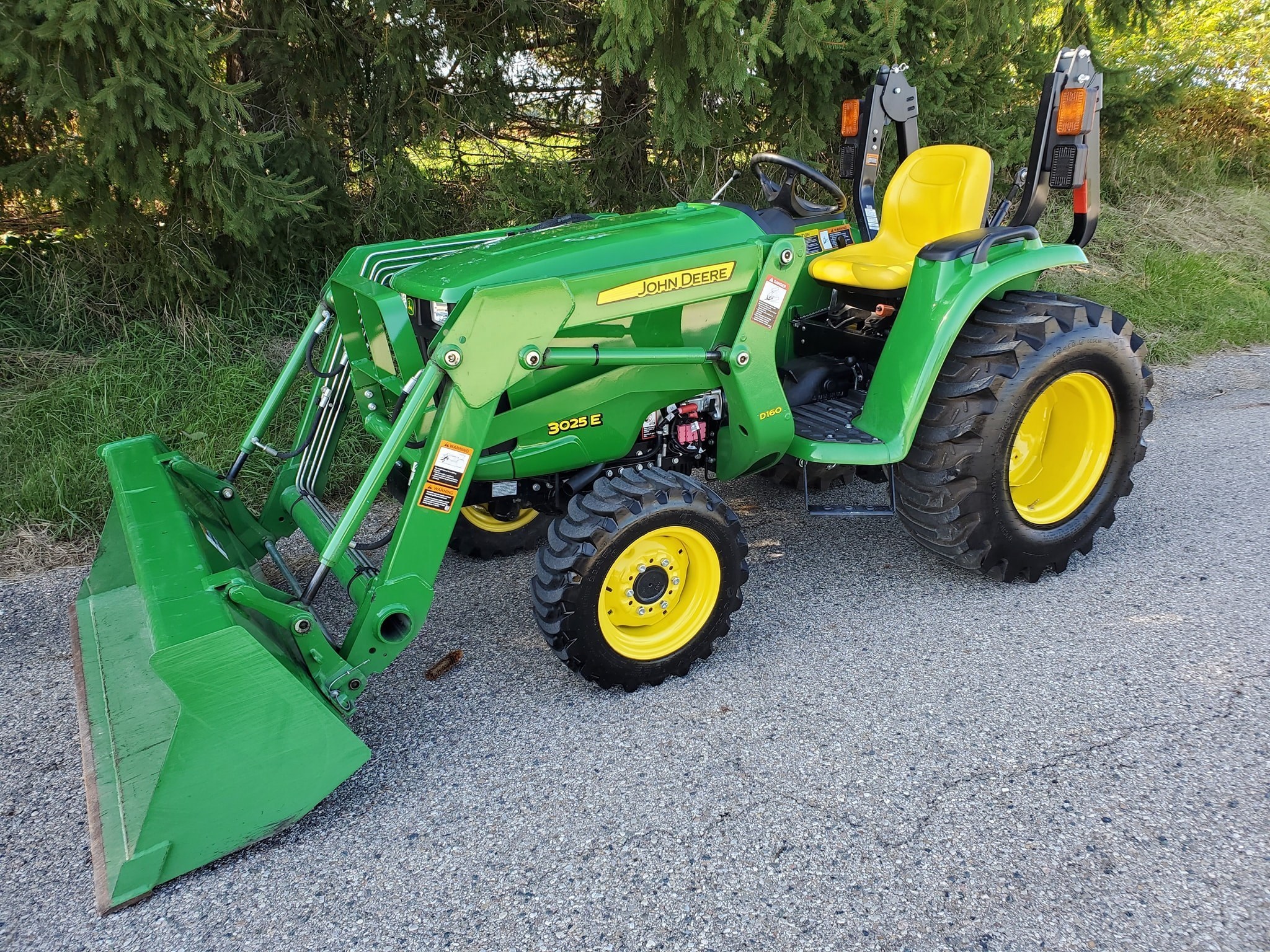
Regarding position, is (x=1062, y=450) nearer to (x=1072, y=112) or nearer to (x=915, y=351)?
(x=915, y=351)

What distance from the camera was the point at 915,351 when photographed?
10.7 ft

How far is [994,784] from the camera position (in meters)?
2.51

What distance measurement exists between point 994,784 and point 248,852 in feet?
6.44

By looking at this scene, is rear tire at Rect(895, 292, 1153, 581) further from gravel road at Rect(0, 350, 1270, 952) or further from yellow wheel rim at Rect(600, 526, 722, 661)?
yellow wheel rim at Rect(600, 526, 722, 661)

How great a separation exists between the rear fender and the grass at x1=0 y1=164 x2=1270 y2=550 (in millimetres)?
2631

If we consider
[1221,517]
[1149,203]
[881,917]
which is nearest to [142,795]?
[881,917]

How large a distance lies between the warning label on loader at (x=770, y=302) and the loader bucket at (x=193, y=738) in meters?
1.77

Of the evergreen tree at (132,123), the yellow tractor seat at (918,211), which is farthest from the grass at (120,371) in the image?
the yellow tractor seat at (918,211)

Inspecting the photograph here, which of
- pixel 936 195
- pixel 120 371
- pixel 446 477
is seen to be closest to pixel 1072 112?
pixel 936 195

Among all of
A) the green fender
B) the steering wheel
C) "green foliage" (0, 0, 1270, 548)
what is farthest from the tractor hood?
"green foliage" (0, 0, 1270, 548)

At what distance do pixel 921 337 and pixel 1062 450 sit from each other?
967 millimetres

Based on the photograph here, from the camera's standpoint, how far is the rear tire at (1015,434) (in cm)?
329

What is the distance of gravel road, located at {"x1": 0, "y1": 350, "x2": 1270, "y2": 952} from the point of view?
213cm

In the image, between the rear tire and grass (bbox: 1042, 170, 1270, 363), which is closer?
the rear tire
